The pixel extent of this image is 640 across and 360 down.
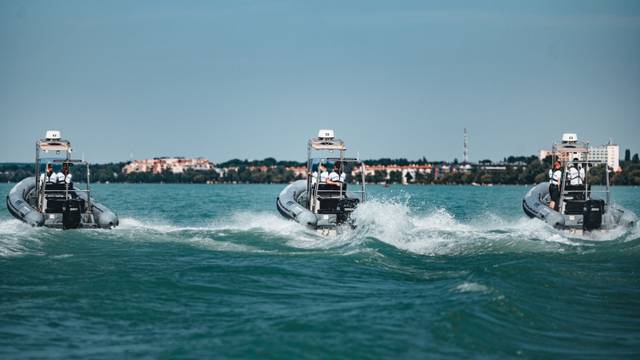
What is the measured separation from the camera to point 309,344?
945 centimetres

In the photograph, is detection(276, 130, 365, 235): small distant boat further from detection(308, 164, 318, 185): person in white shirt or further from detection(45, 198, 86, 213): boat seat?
detection(45, 198, 86, 213): boat seat

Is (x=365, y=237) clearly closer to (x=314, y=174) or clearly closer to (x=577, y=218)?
(x=314, y=174)

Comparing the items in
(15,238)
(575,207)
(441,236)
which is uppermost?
(575,207)

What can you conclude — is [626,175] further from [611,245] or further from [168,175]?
[611,245]

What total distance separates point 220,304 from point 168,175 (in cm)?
10496

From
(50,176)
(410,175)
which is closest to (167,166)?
(410,175)

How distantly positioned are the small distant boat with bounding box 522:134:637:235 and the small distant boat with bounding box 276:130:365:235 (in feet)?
13.6

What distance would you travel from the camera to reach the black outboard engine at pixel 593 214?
19.0 m

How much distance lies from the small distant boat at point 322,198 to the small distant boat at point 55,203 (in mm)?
4152

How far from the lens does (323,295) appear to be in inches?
479

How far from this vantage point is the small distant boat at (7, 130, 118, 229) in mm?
19531

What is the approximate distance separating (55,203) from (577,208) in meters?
11.3

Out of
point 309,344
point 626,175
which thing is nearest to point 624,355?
point 309,344

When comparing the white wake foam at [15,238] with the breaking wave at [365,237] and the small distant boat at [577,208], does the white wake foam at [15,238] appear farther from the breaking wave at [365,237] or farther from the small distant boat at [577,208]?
the small distant boat at [577,208]
